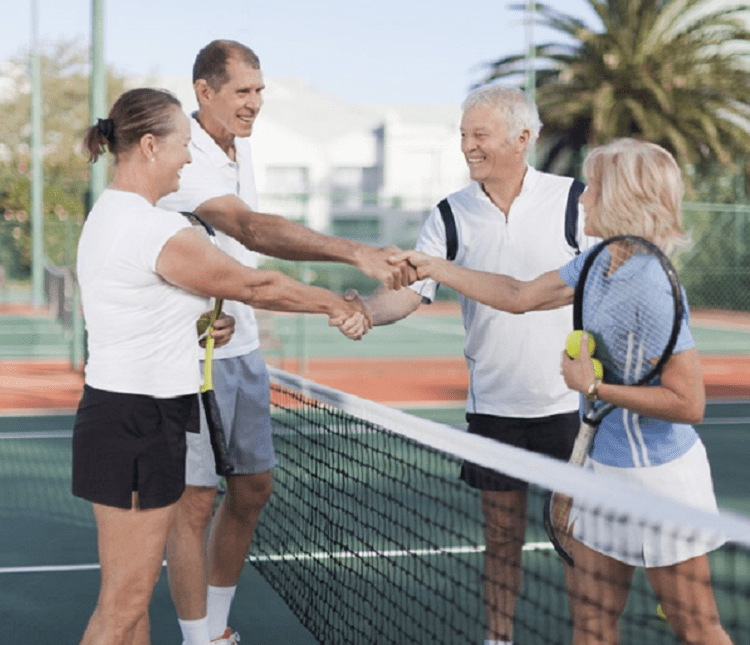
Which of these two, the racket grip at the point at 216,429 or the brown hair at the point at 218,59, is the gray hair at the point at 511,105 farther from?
the racket grip at the point at 216,429

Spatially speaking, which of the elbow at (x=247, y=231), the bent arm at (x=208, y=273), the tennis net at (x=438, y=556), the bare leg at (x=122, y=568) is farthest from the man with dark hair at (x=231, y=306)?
the bare leg at (x=122, y=568)

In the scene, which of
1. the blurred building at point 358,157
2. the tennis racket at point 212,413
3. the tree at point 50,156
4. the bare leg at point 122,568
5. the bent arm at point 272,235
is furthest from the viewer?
the blurred building at point 358,157

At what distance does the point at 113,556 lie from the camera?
132 inches

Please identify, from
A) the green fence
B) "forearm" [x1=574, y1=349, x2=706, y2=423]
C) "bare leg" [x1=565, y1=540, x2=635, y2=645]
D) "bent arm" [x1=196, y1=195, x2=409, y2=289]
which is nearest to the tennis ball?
"forearm" [x1=574, y1=349, x2=706, y2=423]

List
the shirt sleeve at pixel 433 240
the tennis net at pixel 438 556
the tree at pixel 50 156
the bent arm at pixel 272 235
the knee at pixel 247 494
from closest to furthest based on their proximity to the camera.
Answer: the tennis net at pixel 438 556 < the bent arm at pixel 272 235 < the shirt sleeve at pixel 433 240 < the knee at pixel 247 494 < the tree at pixel 50 156

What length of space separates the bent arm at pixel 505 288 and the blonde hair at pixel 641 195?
73cm

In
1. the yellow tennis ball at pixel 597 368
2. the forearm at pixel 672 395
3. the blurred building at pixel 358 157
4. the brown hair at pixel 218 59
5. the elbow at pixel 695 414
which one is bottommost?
the elbow at pixel 695 414

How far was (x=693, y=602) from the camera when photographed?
301cm

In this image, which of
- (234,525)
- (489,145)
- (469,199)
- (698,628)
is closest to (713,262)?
(234,525)

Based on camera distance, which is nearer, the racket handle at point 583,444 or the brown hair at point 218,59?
the racket handle at point 583,444

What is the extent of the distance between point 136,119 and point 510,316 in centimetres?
148

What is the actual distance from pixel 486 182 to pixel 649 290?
1381mm

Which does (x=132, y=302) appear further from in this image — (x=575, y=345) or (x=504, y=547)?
(x=504, y=547)

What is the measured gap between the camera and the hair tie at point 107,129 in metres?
3.45
